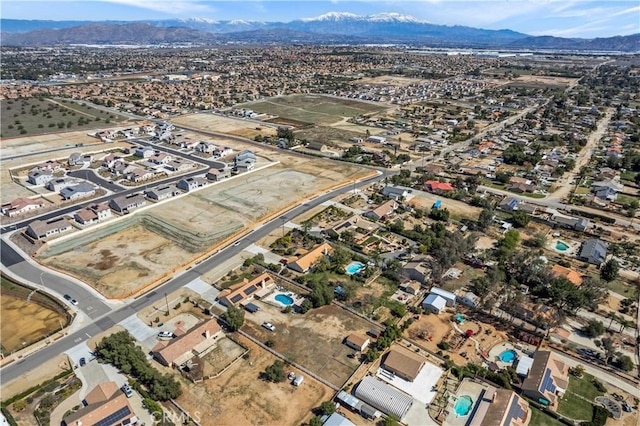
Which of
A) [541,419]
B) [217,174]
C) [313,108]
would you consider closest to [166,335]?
[541,419]

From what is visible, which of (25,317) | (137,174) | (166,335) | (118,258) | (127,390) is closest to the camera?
(127,390)

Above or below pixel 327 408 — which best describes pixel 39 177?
above

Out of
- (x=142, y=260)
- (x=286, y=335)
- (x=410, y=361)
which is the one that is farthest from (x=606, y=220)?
(x=142, y=260)

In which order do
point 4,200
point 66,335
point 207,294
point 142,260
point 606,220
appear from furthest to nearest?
point 4,200, point 606,220, point 142,260, point 207,294, point 66,335

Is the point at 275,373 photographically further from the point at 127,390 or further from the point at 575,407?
the point at 575,407

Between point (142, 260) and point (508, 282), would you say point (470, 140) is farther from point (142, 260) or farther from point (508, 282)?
point (142, 260)

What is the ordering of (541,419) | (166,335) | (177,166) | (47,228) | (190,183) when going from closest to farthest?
(541,419) → (166,335) → (47,228) → (190,183) → (177,166)
